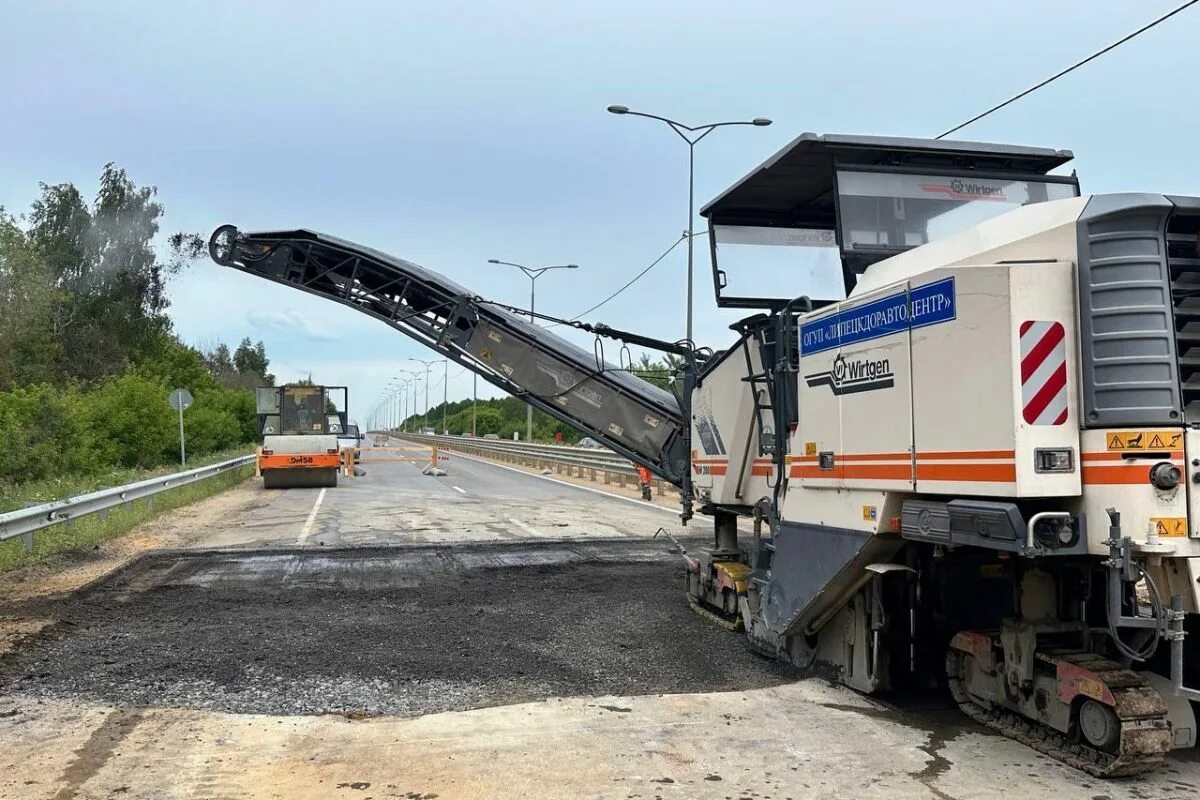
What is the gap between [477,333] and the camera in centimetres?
1051

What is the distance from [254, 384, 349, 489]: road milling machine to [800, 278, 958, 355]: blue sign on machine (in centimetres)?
2285

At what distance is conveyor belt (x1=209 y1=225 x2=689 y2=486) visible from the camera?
1007 centimetres

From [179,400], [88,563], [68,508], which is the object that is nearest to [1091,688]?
[88,563]

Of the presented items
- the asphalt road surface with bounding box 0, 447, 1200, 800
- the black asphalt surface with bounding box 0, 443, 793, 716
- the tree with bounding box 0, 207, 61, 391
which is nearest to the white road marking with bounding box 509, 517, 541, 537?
the black asphalt surface with bounding box 0, 443, 793, 716

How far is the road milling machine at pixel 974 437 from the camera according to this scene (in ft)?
14.0

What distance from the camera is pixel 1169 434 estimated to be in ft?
13.7

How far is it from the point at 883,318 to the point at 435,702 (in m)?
3.51

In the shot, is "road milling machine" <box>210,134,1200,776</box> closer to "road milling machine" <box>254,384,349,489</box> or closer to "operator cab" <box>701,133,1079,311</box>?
"operator cab" <box>701,133,1079,311</box>

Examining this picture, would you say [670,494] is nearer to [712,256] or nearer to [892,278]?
[712,256]

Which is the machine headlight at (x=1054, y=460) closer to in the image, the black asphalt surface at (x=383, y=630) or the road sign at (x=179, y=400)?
the black asphalt surface at (x=383, y=630)

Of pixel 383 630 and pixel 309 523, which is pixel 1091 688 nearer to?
pixel 383 630

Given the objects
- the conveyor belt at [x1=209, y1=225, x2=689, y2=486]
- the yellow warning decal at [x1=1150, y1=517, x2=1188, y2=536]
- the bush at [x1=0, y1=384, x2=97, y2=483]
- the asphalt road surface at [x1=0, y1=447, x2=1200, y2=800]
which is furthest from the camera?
the bush at [x1=0, y1=384, x2=97, y2=483]

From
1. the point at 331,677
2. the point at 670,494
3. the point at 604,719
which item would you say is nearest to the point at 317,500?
the point at 670,494

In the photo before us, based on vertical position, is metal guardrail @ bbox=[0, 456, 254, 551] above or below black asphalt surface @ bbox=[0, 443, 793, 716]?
above
